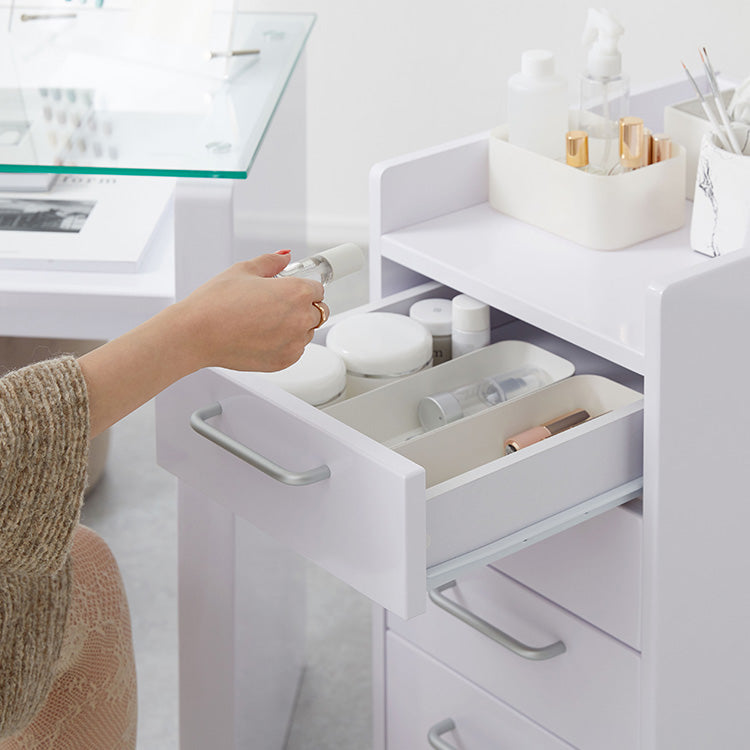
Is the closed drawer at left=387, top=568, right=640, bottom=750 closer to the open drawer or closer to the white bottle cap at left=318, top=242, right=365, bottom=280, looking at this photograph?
the open drawer

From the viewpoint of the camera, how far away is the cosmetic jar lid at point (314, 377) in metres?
1.09

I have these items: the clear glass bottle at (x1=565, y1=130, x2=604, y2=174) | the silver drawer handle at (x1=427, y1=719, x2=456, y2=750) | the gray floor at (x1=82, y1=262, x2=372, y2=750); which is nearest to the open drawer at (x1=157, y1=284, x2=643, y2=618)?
the clear glass bottle at (x1=565, y1=130, x2=604, y2=174)

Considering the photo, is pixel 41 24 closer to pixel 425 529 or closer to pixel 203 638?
pixel 203 638

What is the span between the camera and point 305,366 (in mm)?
1113

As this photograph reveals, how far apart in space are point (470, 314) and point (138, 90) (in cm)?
55

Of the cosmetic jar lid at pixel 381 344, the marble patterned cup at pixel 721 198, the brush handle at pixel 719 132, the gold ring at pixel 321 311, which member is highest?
the brush handle at pixel 719 132

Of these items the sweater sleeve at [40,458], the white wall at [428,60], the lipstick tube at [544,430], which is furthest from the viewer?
the white wall at [428,60]

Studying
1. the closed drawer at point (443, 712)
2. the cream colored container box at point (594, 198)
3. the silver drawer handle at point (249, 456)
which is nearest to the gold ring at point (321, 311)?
the silver drawer handle at point (249, 456)

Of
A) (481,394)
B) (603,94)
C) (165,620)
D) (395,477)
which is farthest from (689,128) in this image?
(165,620)

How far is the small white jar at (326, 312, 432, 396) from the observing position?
3.77 ft

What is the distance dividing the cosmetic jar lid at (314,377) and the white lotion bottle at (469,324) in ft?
0.42

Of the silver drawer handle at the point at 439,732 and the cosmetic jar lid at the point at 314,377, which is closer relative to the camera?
the cosmetic jar lid at the point at 314,377

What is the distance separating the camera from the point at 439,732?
1.31 metres

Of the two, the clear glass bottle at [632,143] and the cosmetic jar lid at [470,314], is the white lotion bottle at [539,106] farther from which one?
the cosmetic jar lid at [470,314]
